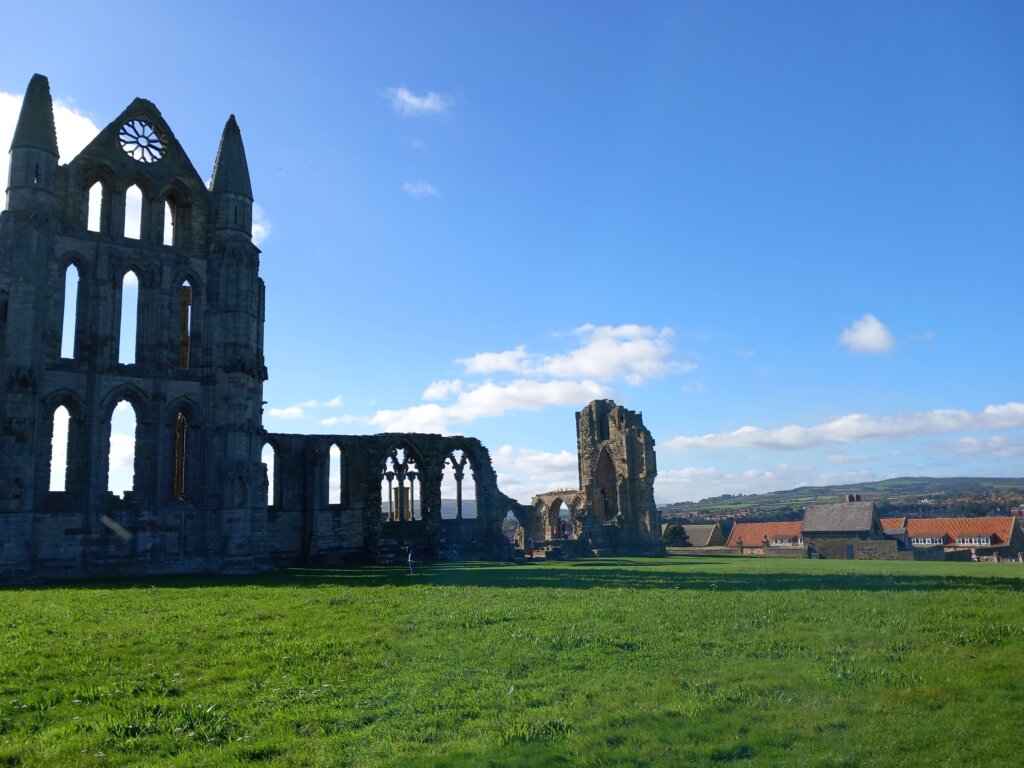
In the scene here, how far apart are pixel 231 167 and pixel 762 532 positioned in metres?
68.6

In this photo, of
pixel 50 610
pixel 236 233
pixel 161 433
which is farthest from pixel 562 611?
pixel 236 233

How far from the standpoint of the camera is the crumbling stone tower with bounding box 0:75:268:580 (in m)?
24.1

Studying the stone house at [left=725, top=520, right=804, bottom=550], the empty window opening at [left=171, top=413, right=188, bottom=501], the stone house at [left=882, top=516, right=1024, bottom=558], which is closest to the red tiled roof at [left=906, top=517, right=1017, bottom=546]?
the stone house at [left=882, top=516, right=1024, bottom=558]

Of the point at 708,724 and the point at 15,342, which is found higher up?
the point at 15,342

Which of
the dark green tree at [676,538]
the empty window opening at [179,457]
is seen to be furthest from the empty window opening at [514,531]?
the empty window opening at [179,457]

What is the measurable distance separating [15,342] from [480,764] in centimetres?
2374

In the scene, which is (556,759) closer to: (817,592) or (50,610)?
(817,592)

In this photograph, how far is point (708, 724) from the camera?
22.3 ft

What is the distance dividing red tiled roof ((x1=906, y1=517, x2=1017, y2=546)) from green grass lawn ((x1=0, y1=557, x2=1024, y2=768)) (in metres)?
59.9

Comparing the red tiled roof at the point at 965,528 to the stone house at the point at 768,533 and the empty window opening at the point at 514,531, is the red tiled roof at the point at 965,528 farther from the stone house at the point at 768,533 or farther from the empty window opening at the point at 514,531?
the empty window opening at the point at 514,531

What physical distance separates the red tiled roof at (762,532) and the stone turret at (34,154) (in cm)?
6954

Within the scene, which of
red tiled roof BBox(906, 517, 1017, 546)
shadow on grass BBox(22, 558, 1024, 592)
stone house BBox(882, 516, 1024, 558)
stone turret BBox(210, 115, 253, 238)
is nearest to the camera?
shadow on grass BBox(22, 558, 1024, 592)

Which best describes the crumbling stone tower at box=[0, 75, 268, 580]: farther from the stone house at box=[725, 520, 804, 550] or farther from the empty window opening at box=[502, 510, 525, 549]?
the stone house at box=[725, 520, 804, 550]

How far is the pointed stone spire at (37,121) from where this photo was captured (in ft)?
83.6
